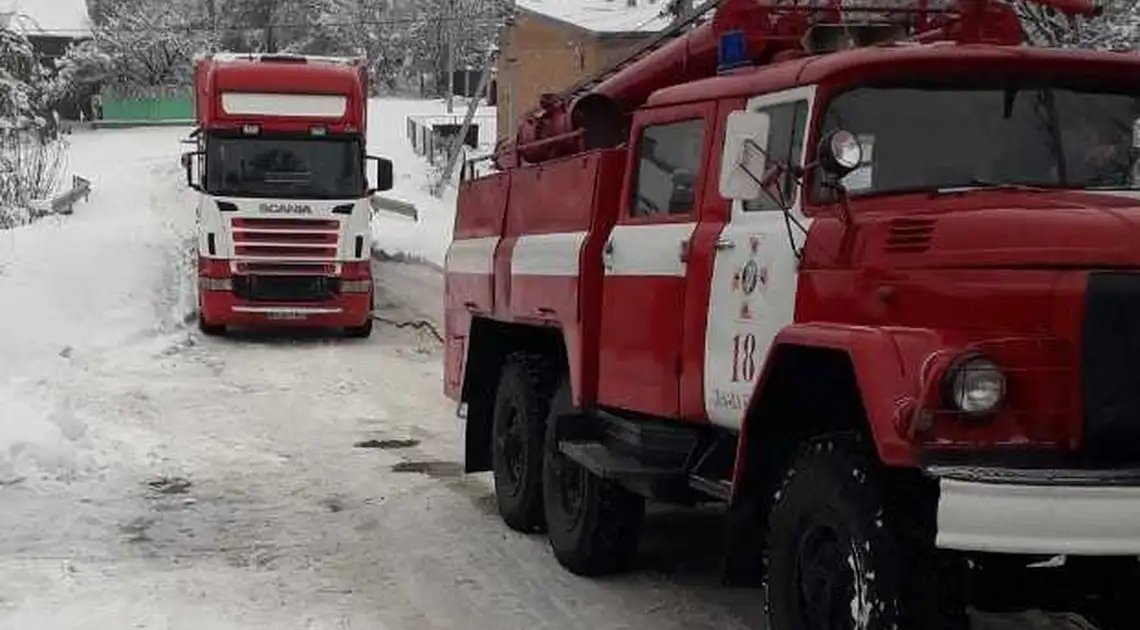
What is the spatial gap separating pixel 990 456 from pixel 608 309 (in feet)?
10.4

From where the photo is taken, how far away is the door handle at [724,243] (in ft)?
20.6

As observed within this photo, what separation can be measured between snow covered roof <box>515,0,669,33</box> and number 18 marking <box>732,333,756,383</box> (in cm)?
2587

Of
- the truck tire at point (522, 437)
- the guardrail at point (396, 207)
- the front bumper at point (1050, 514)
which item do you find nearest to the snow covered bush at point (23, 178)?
the guardrail at point (396, 207)

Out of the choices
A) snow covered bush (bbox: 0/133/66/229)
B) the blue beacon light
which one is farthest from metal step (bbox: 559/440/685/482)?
snow covered bush (bbox: 0/133/66/229)

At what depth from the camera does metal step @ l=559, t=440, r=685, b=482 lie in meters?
6.95

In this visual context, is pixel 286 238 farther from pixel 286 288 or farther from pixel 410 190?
pixel 410 190

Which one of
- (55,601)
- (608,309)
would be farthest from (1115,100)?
(55,601)

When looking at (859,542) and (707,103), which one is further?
(707,103)

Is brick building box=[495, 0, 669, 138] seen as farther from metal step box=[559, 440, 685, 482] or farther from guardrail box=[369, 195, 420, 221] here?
metal step box=[559, 440, 685, 482]

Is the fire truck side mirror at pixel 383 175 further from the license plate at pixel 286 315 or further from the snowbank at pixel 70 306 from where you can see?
the snowbank at pixel 70 306

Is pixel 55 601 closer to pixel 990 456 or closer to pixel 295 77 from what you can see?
pixel 990 456

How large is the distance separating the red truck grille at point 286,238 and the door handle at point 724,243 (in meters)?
13.4

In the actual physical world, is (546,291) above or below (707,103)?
below

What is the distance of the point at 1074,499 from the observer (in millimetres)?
4371
